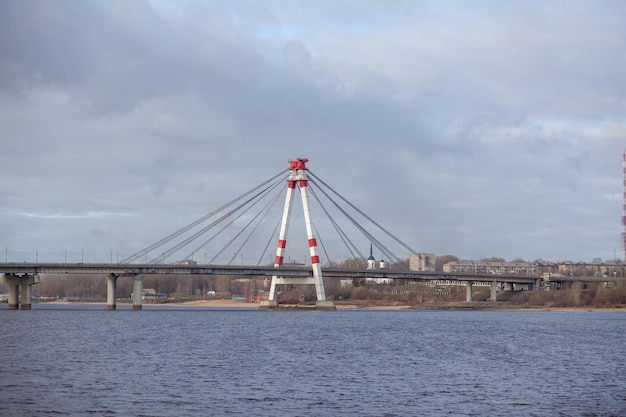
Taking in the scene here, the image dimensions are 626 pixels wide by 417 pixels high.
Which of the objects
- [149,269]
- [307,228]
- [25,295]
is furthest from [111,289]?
[307,228]

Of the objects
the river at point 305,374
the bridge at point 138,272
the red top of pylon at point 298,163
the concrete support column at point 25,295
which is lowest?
the river at point 305,374

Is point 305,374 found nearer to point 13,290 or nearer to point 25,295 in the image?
point 25,295

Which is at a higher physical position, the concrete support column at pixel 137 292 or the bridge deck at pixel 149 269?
the bridge deck at pixel 149 269

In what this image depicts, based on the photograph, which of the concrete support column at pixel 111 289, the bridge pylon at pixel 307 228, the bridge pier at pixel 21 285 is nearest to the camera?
the bridge pylon at pixel 307 228

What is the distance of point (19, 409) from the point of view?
1137 inches

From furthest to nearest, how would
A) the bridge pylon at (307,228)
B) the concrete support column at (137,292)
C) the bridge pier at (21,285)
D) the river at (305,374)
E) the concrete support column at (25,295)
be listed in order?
1. the concrete support column at (137,292)
2. the concrete support column at (25,295)
3. the bridge pier at (21,285)
4. the bridge pylon at (307,228)
5. the river at (305,374)

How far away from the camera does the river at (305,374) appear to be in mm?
30609

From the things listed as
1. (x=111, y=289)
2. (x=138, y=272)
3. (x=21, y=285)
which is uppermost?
(x=138, y=272)

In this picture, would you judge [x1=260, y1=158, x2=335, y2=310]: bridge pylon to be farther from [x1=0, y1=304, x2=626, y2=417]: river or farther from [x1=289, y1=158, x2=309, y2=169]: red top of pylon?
[x1=0, y1=304, x2=626, y2=417]: river

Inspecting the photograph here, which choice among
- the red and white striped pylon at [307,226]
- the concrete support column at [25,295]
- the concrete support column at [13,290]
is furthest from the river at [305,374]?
the concrete support column at [25,295]

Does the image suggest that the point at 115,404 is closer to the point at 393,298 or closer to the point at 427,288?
the point at 393,298

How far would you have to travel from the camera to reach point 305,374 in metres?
40.5

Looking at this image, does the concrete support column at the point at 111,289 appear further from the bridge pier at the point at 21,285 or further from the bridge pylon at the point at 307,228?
the bridge pylon at the point at 307,228

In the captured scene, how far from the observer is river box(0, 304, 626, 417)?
30609 millimetres
